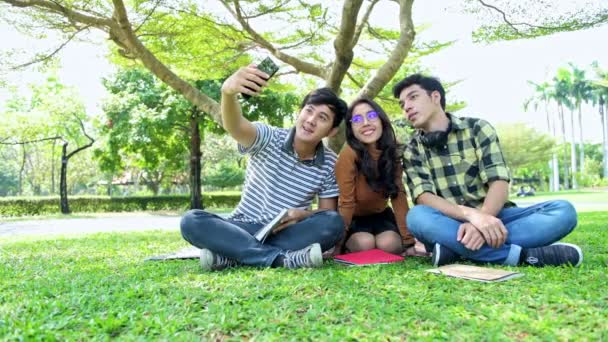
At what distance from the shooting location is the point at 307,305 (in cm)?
203

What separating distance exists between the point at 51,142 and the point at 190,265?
2454cm

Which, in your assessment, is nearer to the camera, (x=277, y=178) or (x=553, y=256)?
(x=553, y=256)

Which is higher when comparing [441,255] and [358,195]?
[358,195]

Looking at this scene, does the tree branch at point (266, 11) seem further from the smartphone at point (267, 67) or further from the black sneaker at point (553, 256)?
the black sneaker at point (553, 256)

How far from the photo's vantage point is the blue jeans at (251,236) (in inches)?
116

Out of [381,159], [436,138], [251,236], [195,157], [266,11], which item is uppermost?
[266,11]

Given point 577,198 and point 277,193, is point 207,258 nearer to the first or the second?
point 277,193

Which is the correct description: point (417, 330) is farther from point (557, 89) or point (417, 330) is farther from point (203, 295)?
point (557, 89)

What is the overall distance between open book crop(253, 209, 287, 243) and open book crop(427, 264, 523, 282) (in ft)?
3.10

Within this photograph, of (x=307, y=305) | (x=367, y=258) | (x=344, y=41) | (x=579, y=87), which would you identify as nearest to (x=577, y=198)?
(x=344, y=41)

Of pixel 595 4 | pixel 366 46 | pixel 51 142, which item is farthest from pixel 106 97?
pixel 595 4

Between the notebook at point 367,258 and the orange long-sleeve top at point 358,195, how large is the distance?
0.21 metres

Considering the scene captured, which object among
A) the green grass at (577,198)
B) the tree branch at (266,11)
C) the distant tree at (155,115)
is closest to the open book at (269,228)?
the tree branch at (266,11)

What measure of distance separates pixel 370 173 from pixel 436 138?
0.50 m
